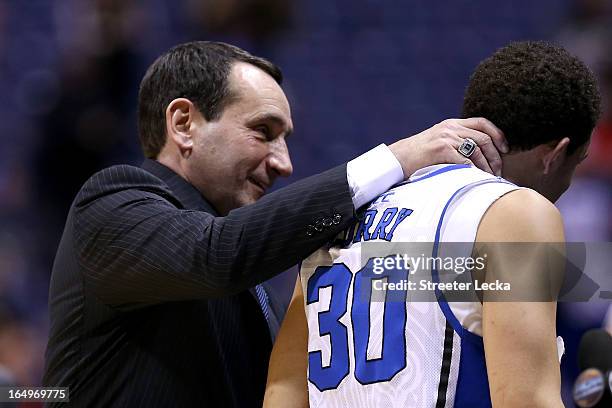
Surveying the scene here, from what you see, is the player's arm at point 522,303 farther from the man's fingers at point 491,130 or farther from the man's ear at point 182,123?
the man's ear at point 182,123

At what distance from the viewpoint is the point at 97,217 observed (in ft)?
8.25

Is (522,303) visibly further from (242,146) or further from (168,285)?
(242,146)

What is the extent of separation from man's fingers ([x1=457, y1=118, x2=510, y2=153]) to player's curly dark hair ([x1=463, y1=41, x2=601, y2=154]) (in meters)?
0.01

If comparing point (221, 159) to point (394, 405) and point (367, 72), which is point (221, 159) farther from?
point (367, 72)

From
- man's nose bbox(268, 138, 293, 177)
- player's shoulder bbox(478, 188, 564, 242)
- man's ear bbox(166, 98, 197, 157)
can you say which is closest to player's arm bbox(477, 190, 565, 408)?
player's shoulder bbox(478, 188, 564, 242)

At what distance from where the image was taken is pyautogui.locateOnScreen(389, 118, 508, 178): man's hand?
2.25 metres

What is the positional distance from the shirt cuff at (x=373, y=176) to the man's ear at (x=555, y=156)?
327 mm

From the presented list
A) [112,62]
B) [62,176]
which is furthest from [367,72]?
[62,176]

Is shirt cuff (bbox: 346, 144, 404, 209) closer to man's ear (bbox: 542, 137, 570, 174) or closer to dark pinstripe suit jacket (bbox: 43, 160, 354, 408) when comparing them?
dark pinstripe suit jacket (bbox: 43, 160, 354, 408)

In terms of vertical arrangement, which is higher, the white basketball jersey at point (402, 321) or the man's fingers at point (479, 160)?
the man's fingers at point (479, 160)

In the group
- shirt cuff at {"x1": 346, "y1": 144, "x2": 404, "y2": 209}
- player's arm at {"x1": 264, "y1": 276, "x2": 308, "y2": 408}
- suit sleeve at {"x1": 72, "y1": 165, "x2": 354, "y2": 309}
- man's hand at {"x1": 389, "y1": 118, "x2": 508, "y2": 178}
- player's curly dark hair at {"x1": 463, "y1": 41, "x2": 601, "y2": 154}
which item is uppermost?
player's curly dark hair at {"x1": 463, "y1": 41, "x2": 601, "y2": 154}

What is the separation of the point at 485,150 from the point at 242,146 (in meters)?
0.81

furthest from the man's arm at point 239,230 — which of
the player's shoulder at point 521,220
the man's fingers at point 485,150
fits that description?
the player's shoulder at point 521,220

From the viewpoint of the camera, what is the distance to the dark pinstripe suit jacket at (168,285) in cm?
232
